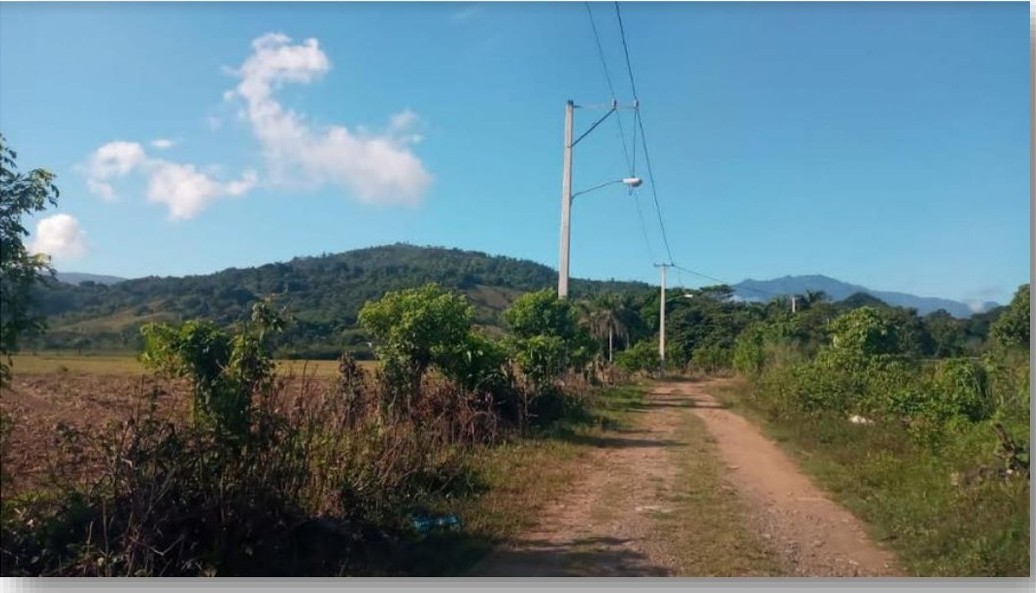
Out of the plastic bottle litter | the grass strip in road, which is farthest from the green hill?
the grass strip in road

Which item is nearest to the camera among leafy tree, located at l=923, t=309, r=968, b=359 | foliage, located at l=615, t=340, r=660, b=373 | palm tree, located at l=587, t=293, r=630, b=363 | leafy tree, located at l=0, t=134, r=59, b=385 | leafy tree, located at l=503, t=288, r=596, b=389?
leafy tree, located at l=0, t=134, r=59, b=385

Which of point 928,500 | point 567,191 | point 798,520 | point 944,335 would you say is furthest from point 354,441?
point 944,335

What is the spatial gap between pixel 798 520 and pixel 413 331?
580cm

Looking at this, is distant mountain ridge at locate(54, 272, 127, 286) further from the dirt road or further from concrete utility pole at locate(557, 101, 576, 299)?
concrete utility pole at locate(557, 101, 576, 299)

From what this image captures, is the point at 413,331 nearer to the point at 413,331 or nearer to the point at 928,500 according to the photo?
the point at 413,331

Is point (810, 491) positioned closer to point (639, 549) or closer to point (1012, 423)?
point (1012, 423)

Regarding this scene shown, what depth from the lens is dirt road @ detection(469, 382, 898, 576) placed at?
621 centimetres

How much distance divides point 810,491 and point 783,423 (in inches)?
316

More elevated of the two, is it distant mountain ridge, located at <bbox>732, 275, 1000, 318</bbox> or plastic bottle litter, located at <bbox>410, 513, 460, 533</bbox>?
distant mountain ridge, located at <bbox>732, 275, 1000, 318</bbox>

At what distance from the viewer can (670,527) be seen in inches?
296

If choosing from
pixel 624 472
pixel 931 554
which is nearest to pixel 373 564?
pixel 931 554

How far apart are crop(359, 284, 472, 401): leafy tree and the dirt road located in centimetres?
269

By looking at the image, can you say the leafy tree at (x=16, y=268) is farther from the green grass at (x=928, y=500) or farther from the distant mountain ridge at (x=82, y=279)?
the green grass at (x=928, y=500)

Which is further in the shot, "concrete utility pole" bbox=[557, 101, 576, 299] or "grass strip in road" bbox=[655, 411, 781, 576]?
"concrete utility pole" bbox=[557, 101, 576, 299]
